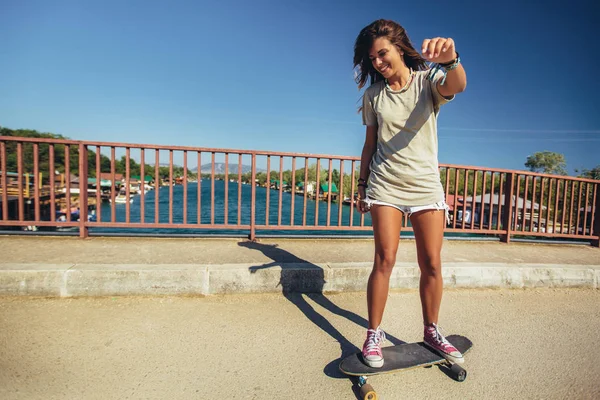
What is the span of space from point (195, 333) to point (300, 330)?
0.74 meters

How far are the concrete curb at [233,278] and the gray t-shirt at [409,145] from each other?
140 cm

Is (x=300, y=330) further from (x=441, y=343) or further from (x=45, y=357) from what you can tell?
(x=45, y=357)

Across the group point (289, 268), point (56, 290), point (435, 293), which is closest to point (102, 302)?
point (56, 290)

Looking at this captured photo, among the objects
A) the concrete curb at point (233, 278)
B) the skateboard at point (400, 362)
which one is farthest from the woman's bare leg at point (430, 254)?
the concrete curb at point (233, 278)

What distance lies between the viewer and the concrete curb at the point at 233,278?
2.69 meters

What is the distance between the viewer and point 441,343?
199 cm

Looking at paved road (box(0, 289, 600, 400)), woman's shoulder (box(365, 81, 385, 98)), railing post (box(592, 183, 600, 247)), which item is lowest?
paved road (box(0, 289, 600, 400))

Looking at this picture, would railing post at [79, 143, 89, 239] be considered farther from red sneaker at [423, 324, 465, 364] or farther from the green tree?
the green tree

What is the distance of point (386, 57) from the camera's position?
1.89 metres

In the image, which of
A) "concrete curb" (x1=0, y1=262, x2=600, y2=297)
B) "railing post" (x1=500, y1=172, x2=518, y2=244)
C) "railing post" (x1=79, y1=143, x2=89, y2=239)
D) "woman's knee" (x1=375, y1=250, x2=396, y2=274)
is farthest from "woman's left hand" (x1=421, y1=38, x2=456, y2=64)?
"railing post" (x1=500, y1=172, x2=518, y2=244)

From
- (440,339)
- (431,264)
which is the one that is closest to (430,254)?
(431,264)

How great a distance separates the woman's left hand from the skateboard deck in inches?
65.0

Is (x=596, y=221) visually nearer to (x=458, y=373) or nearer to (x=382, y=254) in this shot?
(x=458, y=373)

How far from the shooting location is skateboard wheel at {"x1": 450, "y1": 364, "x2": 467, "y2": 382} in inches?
70.7
